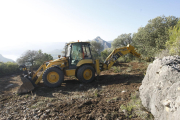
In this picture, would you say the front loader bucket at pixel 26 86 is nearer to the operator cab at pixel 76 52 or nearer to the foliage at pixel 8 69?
the operator cab at pixel 76 52

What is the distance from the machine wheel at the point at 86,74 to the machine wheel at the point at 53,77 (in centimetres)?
103

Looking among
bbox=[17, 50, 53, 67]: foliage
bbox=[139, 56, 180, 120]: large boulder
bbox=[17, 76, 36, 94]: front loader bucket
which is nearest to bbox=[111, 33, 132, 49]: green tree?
bbox=[17, 50, 53, 67]: foliage

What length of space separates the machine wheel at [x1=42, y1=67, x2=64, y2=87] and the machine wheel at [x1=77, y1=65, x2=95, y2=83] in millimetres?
1030

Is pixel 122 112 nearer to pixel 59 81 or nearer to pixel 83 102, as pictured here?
pixel 83 102

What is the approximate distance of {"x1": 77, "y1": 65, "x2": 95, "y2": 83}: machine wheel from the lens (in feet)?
22.7

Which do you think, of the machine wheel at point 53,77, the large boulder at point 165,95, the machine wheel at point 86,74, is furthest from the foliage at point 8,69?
the large boulder at point 165,95

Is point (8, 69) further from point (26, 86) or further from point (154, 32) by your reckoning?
point (154, 32)

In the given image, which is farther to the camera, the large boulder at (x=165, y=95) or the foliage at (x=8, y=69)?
the foliage at (x=8, y=69)

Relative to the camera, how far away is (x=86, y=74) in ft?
23.4

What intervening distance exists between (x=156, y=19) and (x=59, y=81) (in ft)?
37.8

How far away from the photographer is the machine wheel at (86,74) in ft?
22.7

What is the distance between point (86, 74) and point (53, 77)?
1.82m

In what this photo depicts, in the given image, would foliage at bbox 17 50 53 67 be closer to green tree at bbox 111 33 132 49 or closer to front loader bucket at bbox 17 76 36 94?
front loader bucket at bbox 17 76 36 94

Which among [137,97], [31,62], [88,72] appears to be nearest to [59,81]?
[88,72]
